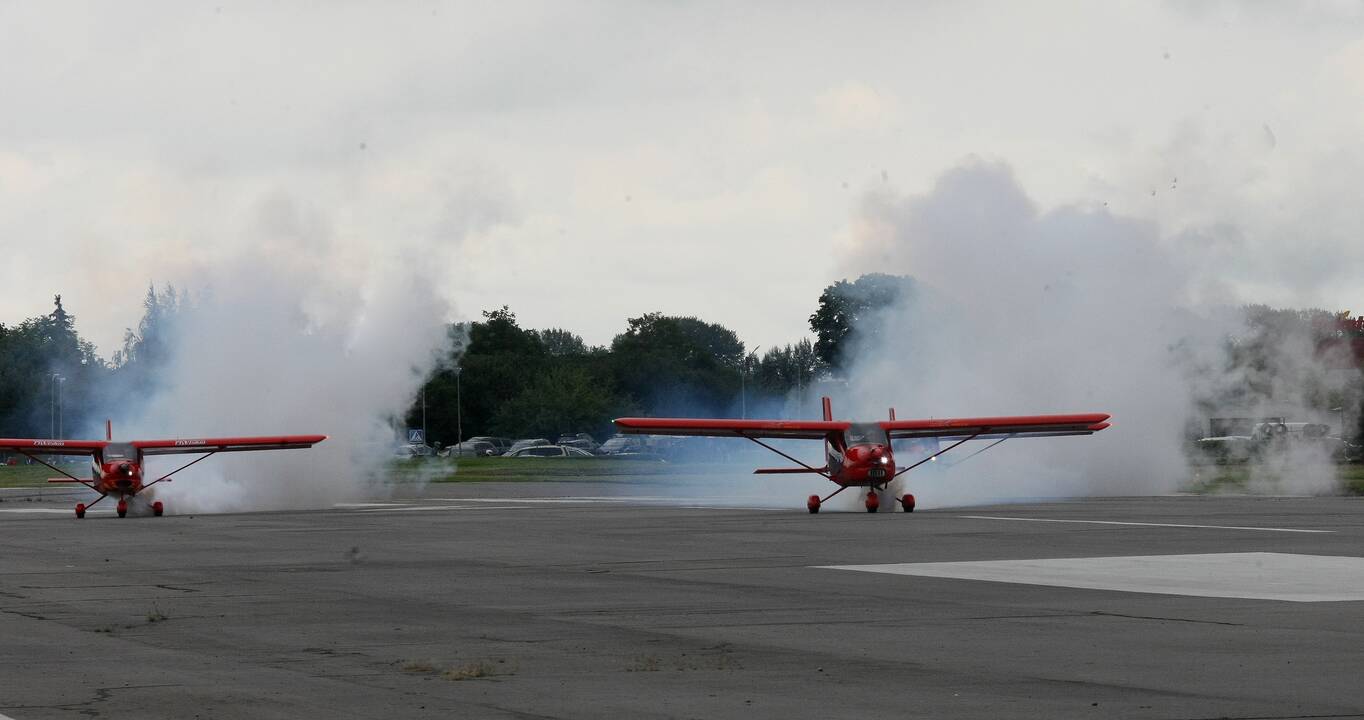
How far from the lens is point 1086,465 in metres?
51.5

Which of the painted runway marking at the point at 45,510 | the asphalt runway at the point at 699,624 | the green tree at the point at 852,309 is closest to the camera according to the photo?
the asphalt runway at the point at 699,624

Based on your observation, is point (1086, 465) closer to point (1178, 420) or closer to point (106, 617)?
point (1178, 420)

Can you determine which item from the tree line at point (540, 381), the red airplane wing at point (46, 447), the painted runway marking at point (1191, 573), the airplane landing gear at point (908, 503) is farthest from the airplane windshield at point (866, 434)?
the tree line at point (540, 381)

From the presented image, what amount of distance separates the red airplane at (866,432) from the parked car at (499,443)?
8230 cm

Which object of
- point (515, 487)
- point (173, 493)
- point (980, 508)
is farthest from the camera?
point (515, 487)

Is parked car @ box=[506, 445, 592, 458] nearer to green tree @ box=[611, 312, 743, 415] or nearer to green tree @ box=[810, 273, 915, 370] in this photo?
green tree @ box=[611, 312, 743, 415]

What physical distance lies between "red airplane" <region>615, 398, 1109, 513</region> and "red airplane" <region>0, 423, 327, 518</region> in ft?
35.0

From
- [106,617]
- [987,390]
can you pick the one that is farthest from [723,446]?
[106,617]

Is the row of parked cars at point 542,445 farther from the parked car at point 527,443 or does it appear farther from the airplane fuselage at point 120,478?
the airplane fuselage at point 120,478

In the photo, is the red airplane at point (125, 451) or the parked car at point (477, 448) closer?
the red airplane at point (125, 451)

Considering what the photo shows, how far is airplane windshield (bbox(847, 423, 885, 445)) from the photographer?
38031 mm

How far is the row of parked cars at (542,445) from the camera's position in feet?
353

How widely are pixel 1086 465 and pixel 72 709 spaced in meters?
45.0

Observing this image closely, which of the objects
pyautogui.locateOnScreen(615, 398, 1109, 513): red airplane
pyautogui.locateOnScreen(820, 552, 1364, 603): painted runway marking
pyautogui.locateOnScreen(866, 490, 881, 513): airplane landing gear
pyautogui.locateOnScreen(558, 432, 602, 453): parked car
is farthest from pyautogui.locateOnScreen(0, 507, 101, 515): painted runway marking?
pyautogui.locateOnScreen(558, 432, 602, 453): parked car
